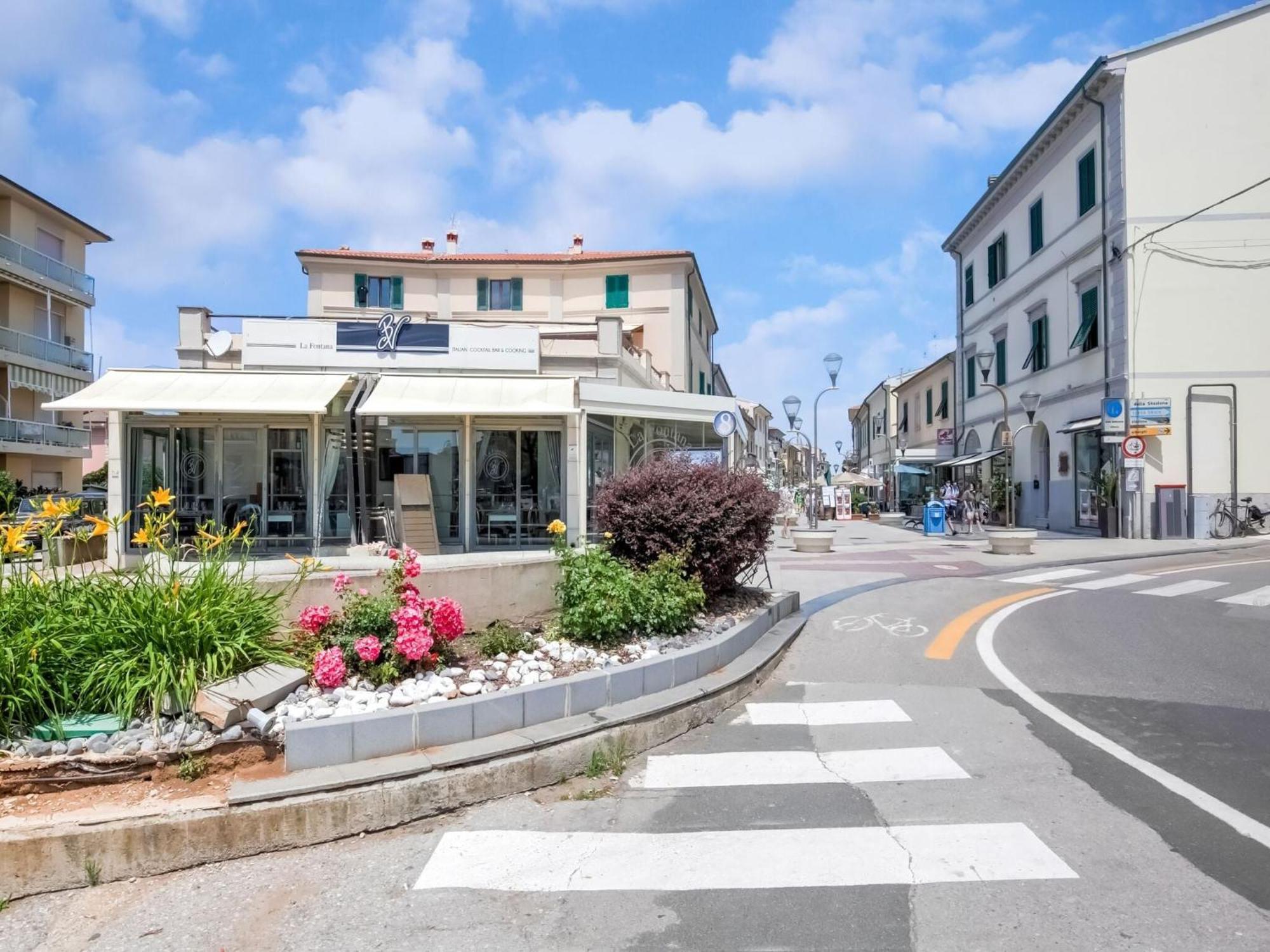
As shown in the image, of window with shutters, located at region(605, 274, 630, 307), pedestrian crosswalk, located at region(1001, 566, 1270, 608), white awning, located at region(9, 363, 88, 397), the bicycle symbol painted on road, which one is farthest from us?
white awning, located at region(9, 363, 88, 397)

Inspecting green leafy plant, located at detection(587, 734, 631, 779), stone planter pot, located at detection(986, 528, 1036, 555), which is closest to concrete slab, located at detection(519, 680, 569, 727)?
green leafy plant, located at detection(587, 734, 631, 779)

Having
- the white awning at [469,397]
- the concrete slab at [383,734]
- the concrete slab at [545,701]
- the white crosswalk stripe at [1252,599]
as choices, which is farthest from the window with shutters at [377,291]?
the concrete slab at [383,734]

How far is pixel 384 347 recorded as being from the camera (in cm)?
1848

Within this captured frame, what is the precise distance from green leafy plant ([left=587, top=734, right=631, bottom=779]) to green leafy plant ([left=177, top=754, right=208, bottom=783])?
Result: 203 centimetres

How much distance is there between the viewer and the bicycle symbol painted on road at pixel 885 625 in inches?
379

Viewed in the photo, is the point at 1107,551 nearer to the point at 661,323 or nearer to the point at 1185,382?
the point at 1185,382

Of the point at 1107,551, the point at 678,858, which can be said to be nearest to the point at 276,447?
the point at 678,858

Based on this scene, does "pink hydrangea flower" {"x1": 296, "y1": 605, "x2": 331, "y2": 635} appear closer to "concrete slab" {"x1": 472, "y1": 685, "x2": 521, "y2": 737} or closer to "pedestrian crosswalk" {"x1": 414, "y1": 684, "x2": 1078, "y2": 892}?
"concrete slab" {"x1": 472, "y1": 685, "x2": 521, "y2": 737}

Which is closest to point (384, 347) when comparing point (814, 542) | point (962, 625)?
point (814, 542)

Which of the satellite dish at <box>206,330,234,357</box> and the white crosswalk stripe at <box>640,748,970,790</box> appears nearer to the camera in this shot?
the white crosswalk stripe at <box>640,748,970,790</box>

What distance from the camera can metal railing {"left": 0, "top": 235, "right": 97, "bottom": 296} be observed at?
1388 inches

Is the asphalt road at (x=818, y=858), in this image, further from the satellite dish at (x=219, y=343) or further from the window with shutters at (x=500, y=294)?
the window with shutters at (x=500, y=294)

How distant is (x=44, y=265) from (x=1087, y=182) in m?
A: 41.1

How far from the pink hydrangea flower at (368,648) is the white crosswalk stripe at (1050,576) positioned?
38.2 feet
